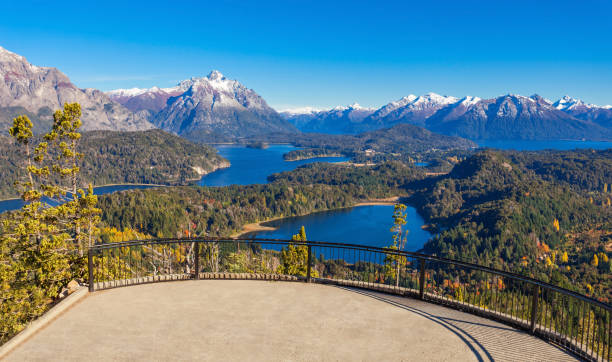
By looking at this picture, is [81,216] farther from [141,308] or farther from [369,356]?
[369,356]

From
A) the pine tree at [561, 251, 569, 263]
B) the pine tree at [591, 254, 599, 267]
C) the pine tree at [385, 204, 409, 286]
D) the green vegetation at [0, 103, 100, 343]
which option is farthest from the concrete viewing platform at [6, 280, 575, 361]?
the pine tree at [561, 251, 569, 263]

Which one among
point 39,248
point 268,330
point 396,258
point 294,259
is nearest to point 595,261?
point 294,259

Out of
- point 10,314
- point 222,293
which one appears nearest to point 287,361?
point 222,293

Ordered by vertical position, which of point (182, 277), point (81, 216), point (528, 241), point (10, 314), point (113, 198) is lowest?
point (528, 241)

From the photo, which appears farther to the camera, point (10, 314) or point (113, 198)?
point (113, 198)

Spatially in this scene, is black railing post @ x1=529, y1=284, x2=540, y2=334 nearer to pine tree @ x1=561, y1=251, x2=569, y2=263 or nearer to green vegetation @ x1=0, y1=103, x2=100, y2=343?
green vegetation @ x1=0, y1=103, x2=100, y2=343

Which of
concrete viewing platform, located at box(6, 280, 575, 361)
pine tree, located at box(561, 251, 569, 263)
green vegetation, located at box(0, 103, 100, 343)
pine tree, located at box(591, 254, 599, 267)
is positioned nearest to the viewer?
concrete viewing platform, located at box(6, 280, 575, 361)

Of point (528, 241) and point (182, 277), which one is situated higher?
point (182, 277)

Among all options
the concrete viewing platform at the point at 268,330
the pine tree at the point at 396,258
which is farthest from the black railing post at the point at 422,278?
the pine tree at the point at 396,258

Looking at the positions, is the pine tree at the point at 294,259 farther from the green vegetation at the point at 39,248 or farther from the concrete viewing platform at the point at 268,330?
the concrete viewing platform at the point at 268,330
